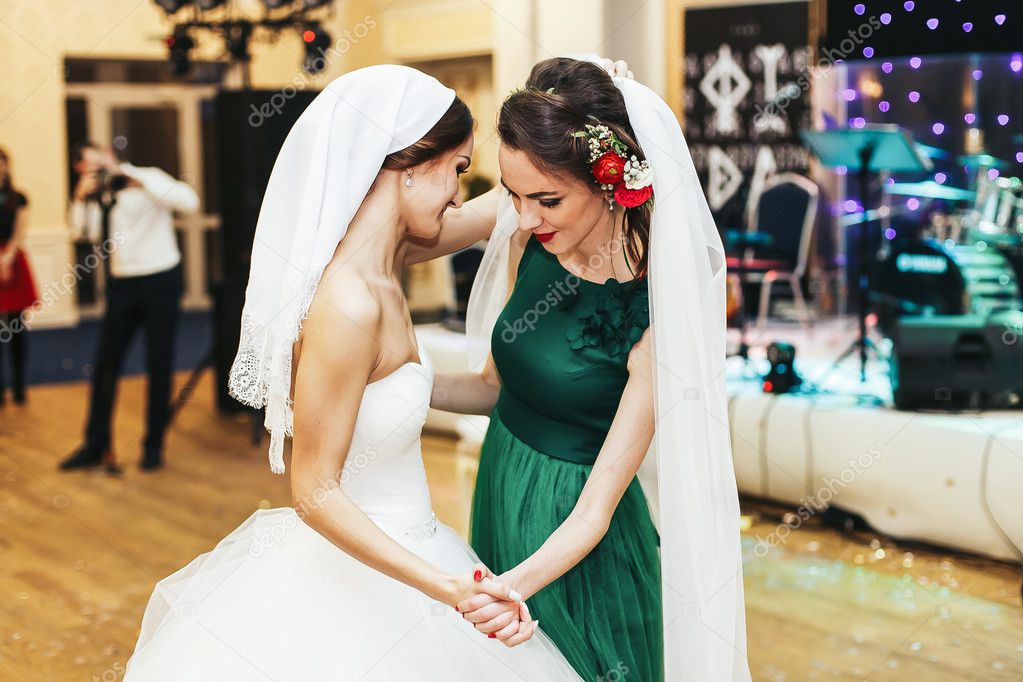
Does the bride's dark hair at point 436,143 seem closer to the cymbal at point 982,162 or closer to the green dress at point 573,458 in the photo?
the green dress at point 573,458

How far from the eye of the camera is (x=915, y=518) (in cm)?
421

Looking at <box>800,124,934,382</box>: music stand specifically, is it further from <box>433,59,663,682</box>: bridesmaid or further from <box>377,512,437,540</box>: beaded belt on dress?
<box>377,512,437,540</box>: beaded belt on dress

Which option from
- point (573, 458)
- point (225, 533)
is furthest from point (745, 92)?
point (573, 458)

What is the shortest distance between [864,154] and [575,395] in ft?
12.8

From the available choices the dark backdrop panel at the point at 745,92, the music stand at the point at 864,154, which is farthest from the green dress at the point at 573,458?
the dark backdrop panel at the point at 745,92

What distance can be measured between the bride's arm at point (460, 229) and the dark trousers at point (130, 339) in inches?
138

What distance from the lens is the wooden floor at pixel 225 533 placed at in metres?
3.34

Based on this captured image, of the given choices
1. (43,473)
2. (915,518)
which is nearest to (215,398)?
(43,473)

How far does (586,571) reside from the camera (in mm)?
1992

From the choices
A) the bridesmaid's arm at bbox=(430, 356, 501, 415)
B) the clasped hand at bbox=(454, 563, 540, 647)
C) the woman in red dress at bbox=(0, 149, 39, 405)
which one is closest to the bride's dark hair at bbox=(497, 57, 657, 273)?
the bridesmaid's arm at bbox=(430, 356, 501, 415)

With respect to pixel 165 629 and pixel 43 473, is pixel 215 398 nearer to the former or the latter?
pixel 43 473

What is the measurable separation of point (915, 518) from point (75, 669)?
9.32 ft

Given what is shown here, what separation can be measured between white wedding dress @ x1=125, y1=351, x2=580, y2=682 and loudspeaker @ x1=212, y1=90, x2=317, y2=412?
4347mm

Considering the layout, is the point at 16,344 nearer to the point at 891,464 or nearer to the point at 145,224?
the point at 145,224
